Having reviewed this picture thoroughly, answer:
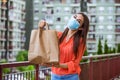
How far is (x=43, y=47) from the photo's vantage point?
3.89 meters

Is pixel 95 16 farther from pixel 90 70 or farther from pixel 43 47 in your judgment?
pixel 43 47

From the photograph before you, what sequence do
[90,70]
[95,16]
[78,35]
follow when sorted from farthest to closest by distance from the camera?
[95,16], [90,70], [78,35]

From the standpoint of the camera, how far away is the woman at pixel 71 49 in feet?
13.3

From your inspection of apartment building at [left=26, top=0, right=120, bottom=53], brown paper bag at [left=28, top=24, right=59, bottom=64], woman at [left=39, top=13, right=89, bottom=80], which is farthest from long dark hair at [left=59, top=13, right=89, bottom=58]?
apartment building at [left=26, top=0, right=120, bottom=53]

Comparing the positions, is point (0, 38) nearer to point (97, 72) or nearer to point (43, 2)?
point (43, 2)

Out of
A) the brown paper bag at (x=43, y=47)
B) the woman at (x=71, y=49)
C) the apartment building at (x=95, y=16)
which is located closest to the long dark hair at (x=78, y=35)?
the woman at (x=71, y=49)

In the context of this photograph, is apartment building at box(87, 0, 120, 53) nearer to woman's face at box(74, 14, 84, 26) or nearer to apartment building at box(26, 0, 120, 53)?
apartment building at box(26, 0, 120, 53)

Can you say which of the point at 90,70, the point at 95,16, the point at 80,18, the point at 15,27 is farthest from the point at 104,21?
the point at 80,18

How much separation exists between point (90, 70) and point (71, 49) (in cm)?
437

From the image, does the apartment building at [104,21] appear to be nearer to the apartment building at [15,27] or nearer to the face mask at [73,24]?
the apartment building at [15,27]

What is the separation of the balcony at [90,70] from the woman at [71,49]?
924 mm

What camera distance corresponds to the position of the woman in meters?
4.06

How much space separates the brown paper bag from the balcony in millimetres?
968

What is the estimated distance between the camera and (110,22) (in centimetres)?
5550
